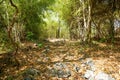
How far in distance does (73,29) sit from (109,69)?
636 inches

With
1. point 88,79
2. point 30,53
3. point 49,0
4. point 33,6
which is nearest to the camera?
point 88,79

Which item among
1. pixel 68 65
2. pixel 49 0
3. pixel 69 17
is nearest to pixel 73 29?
pixel 69 17

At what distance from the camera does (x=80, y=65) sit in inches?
307

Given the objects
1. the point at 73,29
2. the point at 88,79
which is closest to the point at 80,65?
the point at 88,79

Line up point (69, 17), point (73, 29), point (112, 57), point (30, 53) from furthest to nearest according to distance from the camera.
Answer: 1. point (73, 29)
2. point (69, 17)
3. point (30, 53)
4. point (112, 57)

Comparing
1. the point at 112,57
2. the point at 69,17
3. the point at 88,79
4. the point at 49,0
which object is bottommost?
the point at 88,79

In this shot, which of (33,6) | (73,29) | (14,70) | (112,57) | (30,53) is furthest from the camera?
(73,29)

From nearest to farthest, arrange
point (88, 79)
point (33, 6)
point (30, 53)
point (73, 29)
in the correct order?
point (88, 79) < point (30, 53) < point (33, 6) < point (73, 29)

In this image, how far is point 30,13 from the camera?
58.9 feet

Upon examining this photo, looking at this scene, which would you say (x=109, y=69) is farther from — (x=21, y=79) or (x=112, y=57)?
(x=21, y=79)

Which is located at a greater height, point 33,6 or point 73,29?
point 33,6

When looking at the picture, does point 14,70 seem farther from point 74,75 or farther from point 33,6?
point 33,6

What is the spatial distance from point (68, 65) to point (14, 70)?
2.30 meters

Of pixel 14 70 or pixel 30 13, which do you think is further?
pixel 30 13
